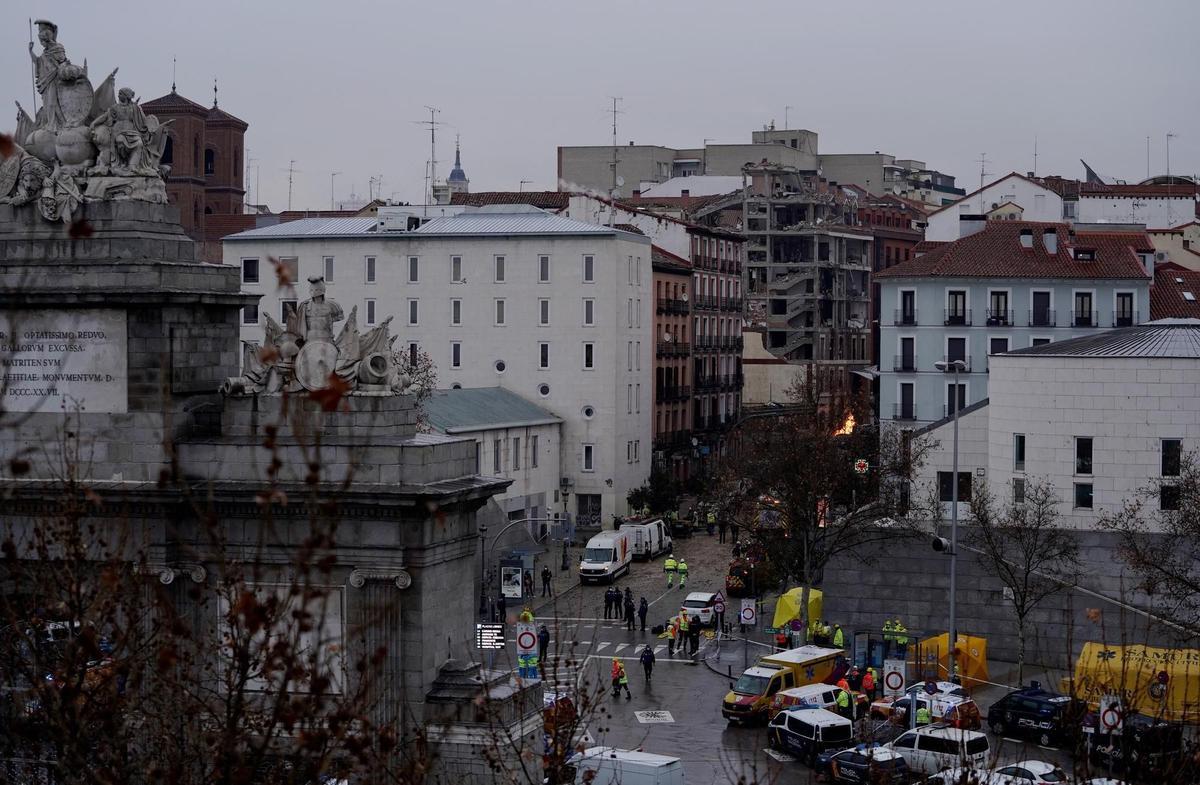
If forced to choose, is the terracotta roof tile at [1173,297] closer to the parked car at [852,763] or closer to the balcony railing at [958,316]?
the balcony railing at [958,316]

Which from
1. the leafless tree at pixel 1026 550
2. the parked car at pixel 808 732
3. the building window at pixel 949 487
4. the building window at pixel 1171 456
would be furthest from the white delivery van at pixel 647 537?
the parked car at pixel 808 732

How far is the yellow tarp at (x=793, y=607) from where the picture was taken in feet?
168

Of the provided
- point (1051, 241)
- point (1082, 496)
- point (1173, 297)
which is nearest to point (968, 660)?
point (1082, 496)

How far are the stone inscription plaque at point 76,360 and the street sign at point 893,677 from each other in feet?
58.0

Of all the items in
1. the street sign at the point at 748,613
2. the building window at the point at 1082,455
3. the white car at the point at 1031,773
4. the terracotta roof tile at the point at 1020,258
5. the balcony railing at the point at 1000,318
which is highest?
the terracotta roof tile at the point at 1020,258

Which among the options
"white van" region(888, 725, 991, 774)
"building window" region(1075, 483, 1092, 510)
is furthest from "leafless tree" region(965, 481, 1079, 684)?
"white van" region(888, 725, 991, 774)

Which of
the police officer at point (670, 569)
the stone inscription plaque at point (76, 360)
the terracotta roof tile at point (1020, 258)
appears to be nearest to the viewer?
the stone inscription plaque at point (76, 360)

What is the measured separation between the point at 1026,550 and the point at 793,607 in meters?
7.43

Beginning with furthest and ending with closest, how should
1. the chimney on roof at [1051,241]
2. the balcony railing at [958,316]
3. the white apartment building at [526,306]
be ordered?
the white apartment building at [526,306]
the chimney on roof at [1051,241]
the balcony railing at [958,316]

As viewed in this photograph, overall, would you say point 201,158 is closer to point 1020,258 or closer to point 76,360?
point 1020,258

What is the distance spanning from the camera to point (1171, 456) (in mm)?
48094

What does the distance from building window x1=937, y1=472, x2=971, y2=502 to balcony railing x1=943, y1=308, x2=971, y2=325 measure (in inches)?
777

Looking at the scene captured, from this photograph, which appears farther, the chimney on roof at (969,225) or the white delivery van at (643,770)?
the chimney on roof at (969,225)

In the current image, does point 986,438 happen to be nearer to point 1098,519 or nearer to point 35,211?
point 1098,519
